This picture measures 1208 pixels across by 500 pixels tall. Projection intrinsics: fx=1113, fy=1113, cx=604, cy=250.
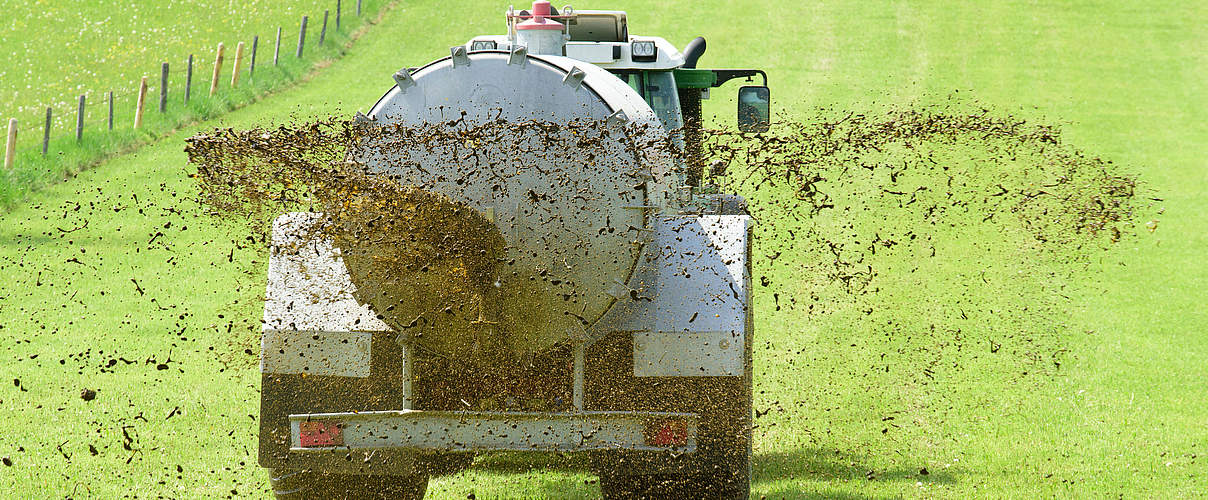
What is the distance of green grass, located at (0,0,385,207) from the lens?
54.5 feet

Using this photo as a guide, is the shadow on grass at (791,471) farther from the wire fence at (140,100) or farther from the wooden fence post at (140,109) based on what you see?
the wooden fence post at (140,109)

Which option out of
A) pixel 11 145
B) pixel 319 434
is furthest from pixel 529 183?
pixel 11 145

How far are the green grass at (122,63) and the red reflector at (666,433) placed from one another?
492 inches

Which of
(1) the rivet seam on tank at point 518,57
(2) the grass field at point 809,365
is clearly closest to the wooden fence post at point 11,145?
(2) the grass field at point 809,365

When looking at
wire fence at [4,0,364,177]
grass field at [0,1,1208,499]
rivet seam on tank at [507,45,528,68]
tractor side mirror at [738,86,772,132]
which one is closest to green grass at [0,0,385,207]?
wire fence at [4,0,364,177]

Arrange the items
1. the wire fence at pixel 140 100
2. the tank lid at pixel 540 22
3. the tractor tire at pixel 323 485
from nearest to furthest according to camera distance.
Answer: the tractor tire at pixel 323 485
the tank lid at pixel 540 22
the wire fence at pixel 140 100

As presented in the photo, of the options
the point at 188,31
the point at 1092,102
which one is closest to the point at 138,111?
the point at 188,31

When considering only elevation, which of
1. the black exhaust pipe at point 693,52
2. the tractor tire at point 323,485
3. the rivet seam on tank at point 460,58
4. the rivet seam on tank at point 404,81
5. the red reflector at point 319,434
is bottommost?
the tractor tire at point 323,485

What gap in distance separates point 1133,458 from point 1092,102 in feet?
54.1

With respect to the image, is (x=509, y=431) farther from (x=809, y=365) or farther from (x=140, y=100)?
(x=140, y=100)

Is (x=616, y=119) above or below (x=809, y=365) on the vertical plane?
above

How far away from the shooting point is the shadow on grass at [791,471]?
6098 millimetres

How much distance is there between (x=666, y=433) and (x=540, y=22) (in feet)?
8.18

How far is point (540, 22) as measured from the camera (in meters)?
5.87
